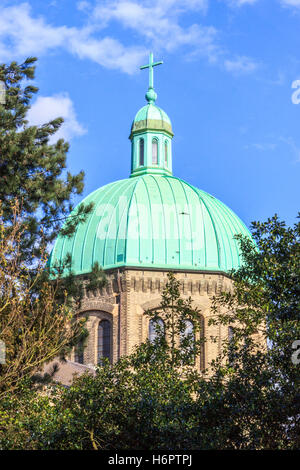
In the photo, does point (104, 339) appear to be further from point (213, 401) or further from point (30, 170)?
point (213, 401)

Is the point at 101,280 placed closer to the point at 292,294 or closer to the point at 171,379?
the point at 171,379

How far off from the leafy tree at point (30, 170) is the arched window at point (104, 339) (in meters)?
16.3

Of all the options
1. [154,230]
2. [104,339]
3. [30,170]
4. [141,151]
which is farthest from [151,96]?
[30,170]

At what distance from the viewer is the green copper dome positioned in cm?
4019

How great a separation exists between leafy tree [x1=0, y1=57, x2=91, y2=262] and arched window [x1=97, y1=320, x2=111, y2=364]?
53.5 feet

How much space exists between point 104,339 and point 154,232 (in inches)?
210

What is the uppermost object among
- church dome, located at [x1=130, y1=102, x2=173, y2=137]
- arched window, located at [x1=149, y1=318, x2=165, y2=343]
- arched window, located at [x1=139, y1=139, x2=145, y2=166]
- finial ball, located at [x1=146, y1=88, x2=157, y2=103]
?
finial ball, located at [x1=146, y1=88, x2=157, y2=103]

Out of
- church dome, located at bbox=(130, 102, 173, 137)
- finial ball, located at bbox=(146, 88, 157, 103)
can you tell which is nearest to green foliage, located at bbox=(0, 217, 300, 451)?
church dome, located at bbox=(130, 102, 173, 137)

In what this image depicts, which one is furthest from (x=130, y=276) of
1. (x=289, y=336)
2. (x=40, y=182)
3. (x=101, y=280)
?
(x=289, y=336)

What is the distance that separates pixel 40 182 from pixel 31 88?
3162 millimetres

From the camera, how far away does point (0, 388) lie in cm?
1875

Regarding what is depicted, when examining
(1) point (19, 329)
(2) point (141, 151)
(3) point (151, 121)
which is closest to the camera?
(1) point (19, 329)

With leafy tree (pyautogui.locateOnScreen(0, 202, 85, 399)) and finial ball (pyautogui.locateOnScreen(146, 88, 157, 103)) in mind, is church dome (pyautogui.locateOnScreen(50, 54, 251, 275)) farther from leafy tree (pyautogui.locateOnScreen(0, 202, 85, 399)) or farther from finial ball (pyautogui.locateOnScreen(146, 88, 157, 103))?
leafy tree (pyautogui.locateOnScreen(0, 202, 85, 399))

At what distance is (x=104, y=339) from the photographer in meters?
40.1
